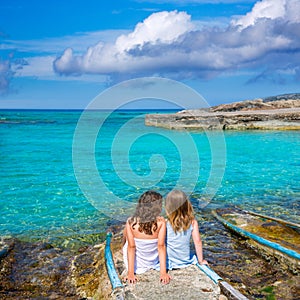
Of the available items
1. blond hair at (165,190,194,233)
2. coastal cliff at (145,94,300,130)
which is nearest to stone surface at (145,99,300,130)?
coastal cliff at (145,94,300,130)

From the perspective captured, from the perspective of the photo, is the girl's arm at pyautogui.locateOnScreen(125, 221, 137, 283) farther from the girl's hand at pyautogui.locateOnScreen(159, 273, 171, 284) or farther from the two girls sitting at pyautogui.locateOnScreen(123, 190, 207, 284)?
the girl's hand at pyautogui.locateOnScreen(159, 273, 171, 284)

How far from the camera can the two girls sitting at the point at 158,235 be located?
5382 mm

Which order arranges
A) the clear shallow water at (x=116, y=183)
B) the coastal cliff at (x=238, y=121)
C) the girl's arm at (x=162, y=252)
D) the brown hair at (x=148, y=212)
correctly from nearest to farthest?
the brown hair at (x=148, y=212), the girl's arm at (x=162, y=252), the clear shallow water at (x=116, y=183), the coastal cliff at (x=238, y=121)

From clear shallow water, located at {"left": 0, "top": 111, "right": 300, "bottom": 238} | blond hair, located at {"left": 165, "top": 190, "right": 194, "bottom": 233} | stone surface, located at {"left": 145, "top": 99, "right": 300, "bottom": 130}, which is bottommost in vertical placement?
clear shallow water, located at {"left": 0, "top": 111, "right": 300, "bottom": 238}

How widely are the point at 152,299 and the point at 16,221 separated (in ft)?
22.6

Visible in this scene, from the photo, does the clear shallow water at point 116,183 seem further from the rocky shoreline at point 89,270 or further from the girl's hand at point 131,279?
the girl's hand at point 131,279

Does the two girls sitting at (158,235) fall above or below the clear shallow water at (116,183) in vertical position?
above

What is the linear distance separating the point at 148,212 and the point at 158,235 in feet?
1.47

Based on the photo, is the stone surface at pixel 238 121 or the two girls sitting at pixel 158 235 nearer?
the two girls sitting at pixel 158 235

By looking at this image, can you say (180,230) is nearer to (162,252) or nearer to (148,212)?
(162,252)

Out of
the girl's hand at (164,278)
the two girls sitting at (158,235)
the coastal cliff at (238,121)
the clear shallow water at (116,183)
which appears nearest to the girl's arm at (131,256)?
the two girls sitting at (158,235)

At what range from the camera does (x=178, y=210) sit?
562cm

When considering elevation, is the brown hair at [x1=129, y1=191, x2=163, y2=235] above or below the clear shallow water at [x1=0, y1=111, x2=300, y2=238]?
above

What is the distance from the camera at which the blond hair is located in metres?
5.53
